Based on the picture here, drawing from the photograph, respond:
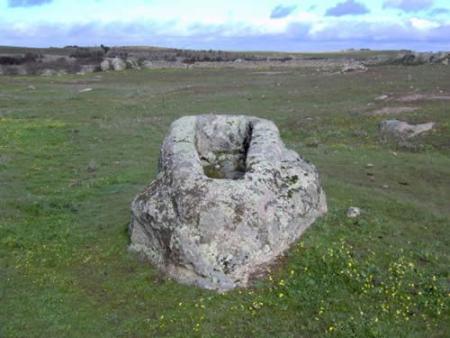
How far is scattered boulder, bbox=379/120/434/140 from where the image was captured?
31.0 metres

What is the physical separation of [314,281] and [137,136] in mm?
22834

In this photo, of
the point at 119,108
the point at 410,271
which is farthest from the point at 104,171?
the point at 119,108

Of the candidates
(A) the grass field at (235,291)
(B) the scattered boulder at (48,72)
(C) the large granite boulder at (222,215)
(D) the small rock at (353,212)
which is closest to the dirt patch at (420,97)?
(A) the grass field at (235,291)

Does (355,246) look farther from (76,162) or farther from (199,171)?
(76,162)

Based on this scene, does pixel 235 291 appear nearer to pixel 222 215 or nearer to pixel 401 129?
pixel 222 215

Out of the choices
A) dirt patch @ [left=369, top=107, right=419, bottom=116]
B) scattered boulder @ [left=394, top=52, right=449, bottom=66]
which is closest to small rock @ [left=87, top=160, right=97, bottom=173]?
dirt patch @ [left=369, top=107, right=419, bottom=116]

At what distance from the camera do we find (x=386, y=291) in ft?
38.1

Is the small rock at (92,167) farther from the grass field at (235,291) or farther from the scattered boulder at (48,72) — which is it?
the scattered boulder at (48,72)

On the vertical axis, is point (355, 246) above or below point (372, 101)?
above

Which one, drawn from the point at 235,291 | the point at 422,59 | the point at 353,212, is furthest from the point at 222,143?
the point at 422,59

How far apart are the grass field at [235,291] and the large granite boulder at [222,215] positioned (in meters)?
0.40

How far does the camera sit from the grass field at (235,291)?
10781 millimetres

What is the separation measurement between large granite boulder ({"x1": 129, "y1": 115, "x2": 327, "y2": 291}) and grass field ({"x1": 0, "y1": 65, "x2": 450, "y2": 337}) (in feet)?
1.31

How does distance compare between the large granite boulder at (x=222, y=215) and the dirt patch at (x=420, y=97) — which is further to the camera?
the dirt patch at (x=420, y=97)
